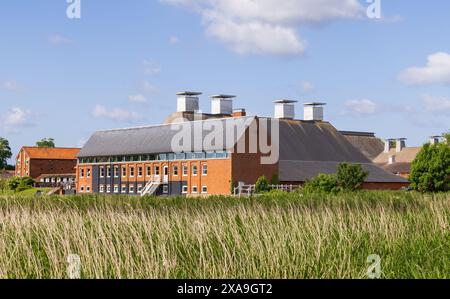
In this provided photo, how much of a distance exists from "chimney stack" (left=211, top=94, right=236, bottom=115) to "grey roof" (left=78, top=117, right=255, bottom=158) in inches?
503

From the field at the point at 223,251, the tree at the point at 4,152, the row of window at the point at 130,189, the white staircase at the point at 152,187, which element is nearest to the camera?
the field at the point at 223,251

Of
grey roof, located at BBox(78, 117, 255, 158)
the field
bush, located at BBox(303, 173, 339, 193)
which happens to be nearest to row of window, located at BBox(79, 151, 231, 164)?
grey roof, located at BBox(78, 117, 255, 158)

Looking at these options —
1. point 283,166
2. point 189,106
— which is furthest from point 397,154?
point 283,166

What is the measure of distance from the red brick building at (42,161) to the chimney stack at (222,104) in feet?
111

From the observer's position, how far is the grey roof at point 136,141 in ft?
223

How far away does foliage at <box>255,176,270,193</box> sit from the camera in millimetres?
60197

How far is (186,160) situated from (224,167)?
523 centimetres

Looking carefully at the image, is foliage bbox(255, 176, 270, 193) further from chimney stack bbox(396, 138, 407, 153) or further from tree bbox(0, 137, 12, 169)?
tree bbox(0, 137, 12, 169)

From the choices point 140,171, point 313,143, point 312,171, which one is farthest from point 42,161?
point 312,171

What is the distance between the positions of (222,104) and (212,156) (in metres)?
22.3

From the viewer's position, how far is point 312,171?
2625 inches

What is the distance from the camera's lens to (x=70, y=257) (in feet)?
41.7

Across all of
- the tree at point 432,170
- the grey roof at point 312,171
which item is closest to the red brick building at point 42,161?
the grey roof at point 312,171

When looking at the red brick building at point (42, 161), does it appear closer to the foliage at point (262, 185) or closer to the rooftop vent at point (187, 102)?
the rooftop vent at point (187, 102)
